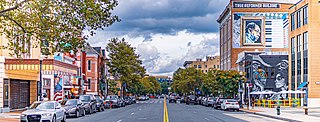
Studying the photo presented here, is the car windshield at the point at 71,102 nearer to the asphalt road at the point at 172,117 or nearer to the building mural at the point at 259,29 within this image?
the asphalt road at the point at 172,117

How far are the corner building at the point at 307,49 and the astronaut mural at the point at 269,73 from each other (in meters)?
12.7

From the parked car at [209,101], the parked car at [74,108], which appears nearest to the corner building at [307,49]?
the parked car at [209,101]

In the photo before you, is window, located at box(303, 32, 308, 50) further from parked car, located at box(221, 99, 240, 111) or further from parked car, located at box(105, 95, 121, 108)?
parked car, located at box(105, 95, 121, 108)

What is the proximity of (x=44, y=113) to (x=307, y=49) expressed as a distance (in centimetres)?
4342

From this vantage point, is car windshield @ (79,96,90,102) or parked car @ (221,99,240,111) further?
parked car @ (221,99,240,111)

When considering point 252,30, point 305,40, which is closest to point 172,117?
point 305,40

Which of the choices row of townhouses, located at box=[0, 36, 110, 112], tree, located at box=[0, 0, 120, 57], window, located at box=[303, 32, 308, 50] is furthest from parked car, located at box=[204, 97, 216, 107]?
tree, located at box=[0, 0, 120, 57]

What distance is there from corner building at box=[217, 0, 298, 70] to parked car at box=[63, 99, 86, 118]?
7357 centimetres

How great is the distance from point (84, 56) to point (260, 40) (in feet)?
155

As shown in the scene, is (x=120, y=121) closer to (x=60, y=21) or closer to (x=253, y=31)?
(x=60, y=21)

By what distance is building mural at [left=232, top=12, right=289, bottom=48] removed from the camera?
110938mm

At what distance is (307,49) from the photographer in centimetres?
6147

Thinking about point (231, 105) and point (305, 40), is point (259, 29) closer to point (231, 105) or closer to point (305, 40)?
point (305, 40)

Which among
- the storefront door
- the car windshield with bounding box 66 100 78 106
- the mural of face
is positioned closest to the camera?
the car windshield with bounding box 66 100 78 106
